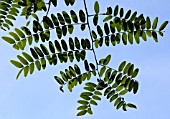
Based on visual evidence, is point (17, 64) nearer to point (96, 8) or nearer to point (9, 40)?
point (9, 40)

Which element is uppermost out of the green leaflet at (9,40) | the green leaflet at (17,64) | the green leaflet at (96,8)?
the green leaflet at (96,8)

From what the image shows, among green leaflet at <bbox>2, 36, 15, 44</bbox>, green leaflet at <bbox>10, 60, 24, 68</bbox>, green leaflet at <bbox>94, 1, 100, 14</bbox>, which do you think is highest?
green leaflet at <bbox>94, 1, 100, 14</bbox>

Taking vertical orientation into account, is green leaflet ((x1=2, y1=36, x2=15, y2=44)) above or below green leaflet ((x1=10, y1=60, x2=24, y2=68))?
above

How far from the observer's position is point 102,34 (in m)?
3.01

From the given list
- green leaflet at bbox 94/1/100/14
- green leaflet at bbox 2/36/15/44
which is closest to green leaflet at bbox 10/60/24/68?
green leaflet at bbox 2/36/15/44

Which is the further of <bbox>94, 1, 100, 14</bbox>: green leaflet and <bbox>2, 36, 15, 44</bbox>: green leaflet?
<bbox>94, 1, 100, 14</bbox>: green leaflet

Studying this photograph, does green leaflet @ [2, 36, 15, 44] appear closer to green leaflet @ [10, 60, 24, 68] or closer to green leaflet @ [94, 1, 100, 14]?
green leaflet @ [10, 60, 24, 68]

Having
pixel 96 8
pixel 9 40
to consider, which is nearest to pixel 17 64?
pixel 9 40

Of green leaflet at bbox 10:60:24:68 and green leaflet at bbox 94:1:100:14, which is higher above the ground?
green leaflet at bbox 94:1:100:14

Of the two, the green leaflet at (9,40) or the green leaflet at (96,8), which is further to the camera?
the green leaflet at (96,8)

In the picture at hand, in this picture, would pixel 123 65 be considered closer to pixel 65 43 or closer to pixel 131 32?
pixel 131 32

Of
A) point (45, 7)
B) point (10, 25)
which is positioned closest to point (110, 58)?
point (45, 7)

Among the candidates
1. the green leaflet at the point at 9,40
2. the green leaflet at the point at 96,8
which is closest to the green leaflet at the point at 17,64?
the green leaflet at the point at 9,40

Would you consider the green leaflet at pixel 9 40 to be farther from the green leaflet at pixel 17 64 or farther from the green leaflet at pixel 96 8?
the green leaflet at pixel 96 8
